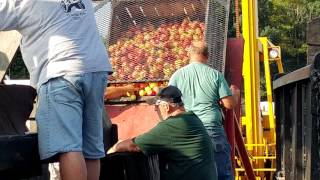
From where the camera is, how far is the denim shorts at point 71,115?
299 centimetres

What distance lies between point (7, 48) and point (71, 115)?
31.7 inches

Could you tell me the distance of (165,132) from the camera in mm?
4594

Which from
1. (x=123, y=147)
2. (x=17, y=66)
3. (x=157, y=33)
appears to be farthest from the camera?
(x=17, y=66)

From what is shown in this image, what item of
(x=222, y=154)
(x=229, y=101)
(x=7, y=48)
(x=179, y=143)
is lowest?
(x=222, y=154)

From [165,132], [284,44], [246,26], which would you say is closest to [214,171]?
[165,132]

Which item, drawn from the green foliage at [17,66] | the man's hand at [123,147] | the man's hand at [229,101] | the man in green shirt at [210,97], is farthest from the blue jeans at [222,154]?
the man's hand at [123,147]

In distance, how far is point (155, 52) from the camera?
666 centimetres

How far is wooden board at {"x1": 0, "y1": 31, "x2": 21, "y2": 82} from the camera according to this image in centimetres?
361

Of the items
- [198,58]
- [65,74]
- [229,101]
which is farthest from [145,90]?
[65,74]

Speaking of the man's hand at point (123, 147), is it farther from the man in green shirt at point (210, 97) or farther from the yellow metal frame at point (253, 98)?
the yellow metal frame at point (253, 98)

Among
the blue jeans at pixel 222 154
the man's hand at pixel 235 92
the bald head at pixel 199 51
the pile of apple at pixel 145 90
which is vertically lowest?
the blue jeans at pixel 222 154

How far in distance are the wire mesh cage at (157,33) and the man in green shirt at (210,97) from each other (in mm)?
331

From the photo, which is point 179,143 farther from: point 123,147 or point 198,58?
point 198,58

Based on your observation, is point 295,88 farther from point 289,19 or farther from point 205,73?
point 289,19
